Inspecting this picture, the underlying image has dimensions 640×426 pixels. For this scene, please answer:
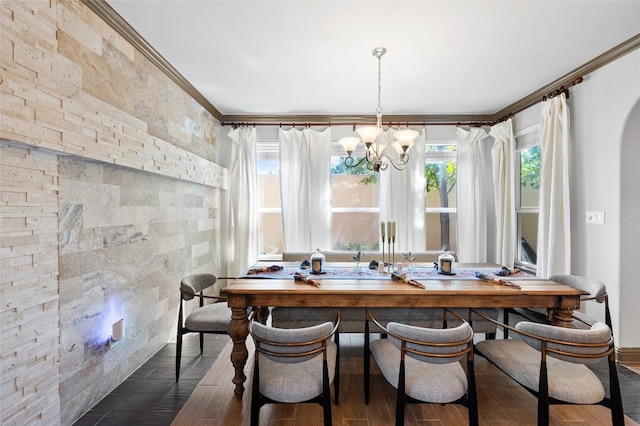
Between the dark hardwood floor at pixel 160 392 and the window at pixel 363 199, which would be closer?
the dark hardwood floor at pixel 160 392

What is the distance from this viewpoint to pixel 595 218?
8.95ft

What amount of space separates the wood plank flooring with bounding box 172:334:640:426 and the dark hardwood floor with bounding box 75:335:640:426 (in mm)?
27

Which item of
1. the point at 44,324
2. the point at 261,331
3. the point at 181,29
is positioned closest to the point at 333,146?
the point at 181,29

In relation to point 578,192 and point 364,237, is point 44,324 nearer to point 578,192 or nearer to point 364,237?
point 364,237

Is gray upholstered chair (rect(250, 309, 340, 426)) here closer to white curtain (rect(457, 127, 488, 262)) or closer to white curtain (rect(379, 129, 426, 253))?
white curtain (rect(379, 129, 426, 253))

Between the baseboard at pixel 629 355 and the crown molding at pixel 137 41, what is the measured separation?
185 inches

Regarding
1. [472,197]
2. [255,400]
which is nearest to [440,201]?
[472,197]

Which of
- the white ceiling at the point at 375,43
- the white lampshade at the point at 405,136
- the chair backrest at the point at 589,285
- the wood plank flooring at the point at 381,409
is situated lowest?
the wood plank flooring at the point at 381,409

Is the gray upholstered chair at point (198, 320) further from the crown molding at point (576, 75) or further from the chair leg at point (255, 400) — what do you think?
the crown molding at point (576, 75)

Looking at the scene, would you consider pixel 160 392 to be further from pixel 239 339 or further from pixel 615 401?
pixel 615 401

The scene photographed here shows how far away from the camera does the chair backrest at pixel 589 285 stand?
2168mm

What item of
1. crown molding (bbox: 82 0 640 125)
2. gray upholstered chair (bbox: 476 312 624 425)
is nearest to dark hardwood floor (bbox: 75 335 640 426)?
gray upholstered chair (bbox: 476 312 624 425)

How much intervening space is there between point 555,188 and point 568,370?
2022 millimetres

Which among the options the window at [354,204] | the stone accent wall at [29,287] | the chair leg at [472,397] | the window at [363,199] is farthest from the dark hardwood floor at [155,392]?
the window at [354,204]
